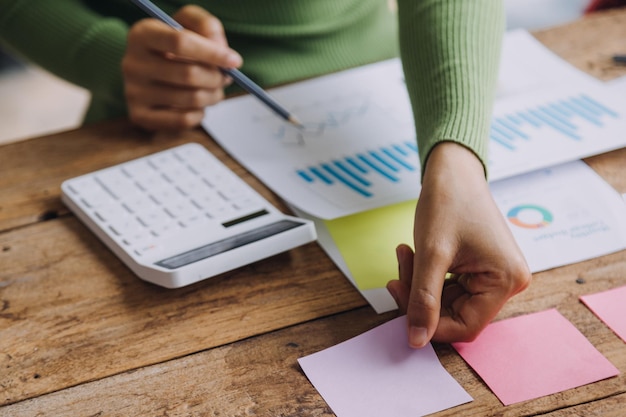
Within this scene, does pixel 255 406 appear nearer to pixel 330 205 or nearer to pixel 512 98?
pixel 330 205

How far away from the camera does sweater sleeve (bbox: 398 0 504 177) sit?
688mm

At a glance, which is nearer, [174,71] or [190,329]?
[190,329]

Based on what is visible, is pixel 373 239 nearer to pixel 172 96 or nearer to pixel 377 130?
pixel 377 130

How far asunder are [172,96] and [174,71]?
0.03 m

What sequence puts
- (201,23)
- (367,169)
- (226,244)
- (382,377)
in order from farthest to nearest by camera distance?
(201,23) < (367,169) < (226,244) < (382,377)

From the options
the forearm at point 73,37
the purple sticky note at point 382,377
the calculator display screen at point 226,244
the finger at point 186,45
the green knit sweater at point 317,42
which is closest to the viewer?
the purple sticky note at point 382,377

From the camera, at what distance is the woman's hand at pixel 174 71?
85 centimetres

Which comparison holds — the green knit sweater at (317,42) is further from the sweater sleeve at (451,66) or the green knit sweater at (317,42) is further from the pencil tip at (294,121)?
the pencil tip at (294,121)

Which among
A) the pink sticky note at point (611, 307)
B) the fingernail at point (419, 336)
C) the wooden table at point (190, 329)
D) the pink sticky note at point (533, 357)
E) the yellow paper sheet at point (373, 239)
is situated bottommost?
the wooden table at point (190, 329)

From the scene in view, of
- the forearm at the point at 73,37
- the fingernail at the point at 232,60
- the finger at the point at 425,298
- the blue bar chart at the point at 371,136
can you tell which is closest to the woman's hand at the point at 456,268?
the finger at the point at 425,298

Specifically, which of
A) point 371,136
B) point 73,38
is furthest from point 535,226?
point 73,38

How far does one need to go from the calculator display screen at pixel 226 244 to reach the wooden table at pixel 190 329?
2 cm

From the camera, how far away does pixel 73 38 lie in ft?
3.24

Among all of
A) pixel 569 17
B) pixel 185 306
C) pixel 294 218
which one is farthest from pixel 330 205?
pixel 569 17
